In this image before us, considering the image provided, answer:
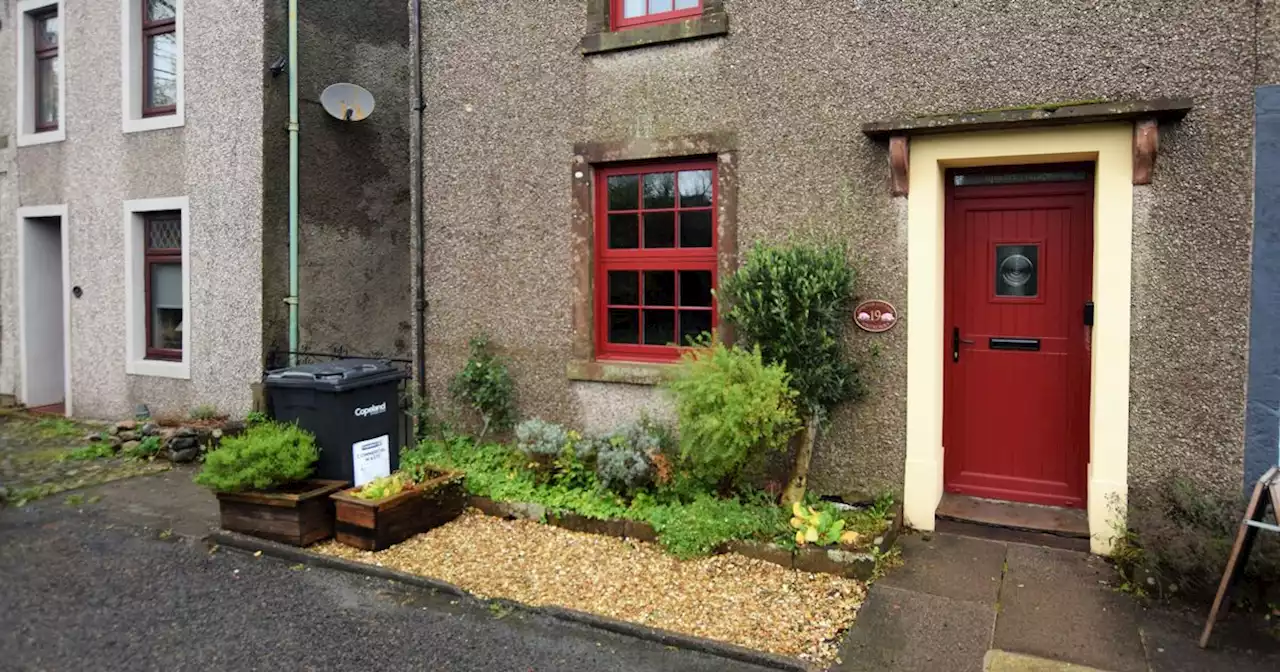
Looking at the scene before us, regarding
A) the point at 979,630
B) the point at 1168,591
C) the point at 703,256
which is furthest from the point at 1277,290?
the point at 703,256

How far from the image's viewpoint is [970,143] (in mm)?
4984

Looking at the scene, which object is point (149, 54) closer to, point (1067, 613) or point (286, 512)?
point (286, 512)

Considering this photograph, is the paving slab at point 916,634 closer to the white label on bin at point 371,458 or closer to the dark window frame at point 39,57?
the white label on bin at point 371,458

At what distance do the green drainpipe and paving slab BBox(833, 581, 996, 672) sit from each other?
670 cm

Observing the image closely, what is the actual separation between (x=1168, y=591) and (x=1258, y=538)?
51cm

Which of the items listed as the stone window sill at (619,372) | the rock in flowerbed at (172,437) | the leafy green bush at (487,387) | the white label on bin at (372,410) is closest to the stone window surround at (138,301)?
the rock in flowerbed at (172,437)

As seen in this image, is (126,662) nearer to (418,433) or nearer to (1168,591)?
(418,433)

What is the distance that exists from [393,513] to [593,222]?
107 inches

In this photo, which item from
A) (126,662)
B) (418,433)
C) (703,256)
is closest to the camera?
(126,662)

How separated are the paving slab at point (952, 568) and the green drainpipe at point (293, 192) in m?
6.61

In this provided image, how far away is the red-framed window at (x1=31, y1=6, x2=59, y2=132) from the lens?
10492 mm

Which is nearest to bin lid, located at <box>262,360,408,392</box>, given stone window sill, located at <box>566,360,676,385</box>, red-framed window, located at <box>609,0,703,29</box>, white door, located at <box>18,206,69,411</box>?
stone window sill, located at <box>566,360,676,385</box>

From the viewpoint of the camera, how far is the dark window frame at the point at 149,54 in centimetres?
919

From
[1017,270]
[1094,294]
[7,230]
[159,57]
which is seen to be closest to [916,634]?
[1094,294]
